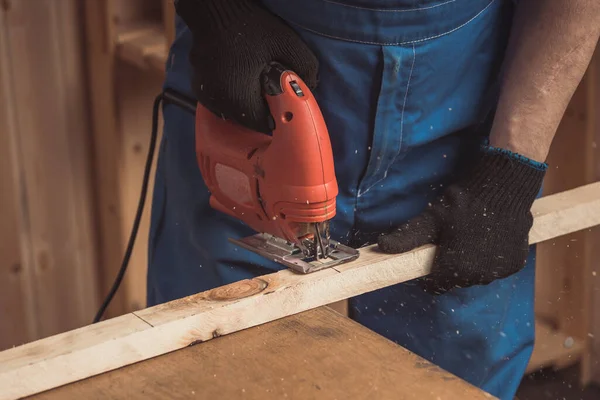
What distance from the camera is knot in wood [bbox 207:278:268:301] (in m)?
1.04

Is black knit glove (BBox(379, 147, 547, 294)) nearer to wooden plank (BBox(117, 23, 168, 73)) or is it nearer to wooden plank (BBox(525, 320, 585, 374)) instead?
wooden plank (BBox(117, 23, 168, 73))

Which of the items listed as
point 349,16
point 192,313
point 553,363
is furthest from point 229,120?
point 553,363

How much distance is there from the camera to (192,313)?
3.27 feet

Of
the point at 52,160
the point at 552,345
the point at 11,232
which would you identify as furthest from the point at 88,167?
the point at 552,345

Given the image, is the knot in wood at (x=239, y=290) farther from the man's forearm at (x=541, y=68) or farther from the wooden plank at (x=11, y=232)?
the wooden plank at (x=11, y=232)

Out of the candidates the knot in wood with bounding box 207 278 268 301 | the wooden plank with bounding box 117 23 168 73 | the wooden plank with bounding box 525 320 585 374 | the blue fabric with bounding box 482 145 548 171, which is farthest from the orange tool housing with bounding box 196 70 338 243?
the wooden plank with bounding box 525 320 585 374

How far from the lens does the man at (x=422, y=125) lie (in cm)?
119

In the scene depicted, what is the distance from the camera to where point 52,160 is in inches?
91.2

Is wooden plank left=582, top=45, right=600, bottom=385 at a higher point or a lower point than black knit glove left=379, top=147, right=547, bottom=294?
lower

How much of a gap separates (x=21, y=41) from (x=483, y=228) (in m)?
1.40

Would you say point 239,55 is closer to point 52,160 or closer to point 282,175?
point 282,175

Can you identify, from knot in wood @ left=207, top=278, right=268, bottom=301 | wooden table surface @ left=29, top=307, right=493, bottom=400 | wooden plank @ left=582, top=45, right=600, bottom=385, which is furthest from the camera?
wooden plank @ left=582, top=45, right=600, bottom=385

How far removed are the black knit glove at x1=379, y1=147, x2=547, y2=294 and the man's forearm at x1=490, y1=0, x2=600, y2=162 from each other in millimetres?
43

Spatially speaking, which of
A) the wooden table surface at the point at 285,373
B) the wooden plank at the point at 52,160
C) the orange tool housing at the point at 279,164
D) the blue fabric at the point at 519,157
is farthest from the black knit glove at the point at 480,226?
the wooden plank at the point at 52,160
